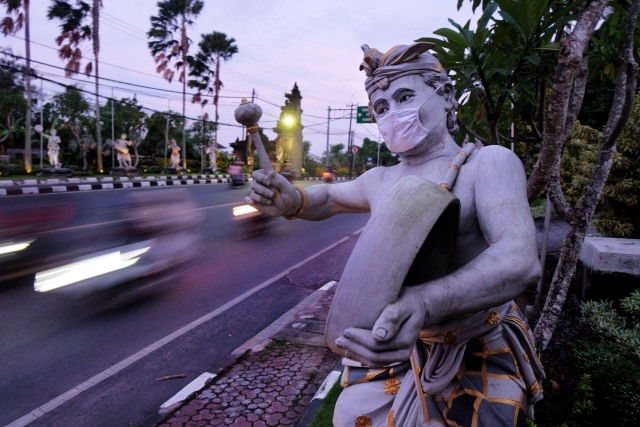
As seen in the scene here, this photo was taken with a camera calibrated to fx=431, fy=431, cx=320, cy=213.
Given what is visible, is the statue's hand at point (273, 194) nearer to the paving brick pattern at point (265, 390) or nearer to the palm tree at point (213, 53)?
the paving brick pattern at point (265, 390)

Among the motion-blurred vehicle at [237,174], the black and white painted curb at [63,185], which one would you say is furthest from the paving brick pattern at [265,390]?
the motion-blurred vehicle at [237,174]

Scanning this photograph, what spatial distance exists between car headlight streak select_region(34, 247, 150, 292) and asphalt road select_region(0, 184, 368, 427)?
198 millimetres

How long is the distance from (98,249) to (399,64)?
23.3 ft

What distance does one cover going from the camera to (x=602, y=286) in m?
4.19

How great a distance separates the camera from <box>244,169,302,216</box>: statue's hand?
67.2 inches

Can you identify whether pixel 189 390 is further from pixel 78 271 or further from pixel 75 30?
pixel 75 30

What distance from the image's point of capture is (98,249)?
7.29m

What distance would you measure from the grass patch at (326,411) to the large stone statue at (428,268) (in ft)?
5.26

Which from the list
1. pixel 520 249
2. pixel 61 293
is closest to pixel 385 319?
pixel 520 249

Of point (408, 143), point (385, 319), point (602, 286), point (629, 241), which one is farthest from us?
point (629, 241)

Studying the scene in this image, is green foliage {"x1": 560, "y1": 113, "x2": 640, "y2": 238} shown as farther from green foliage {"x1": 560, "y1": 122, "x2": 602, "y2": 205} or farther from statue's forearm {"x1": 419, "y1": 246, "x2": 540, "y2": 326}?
statue's forearm {"x1": 419, "y1": 246, "x2": 540, "y2": 326}

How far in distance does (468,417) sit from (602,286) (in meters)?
3.54

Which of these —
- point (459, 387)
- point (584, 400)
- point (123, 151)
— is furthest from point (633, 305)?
point (123, 151)

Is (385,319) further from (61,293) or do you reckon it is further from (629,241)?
(61,293)
